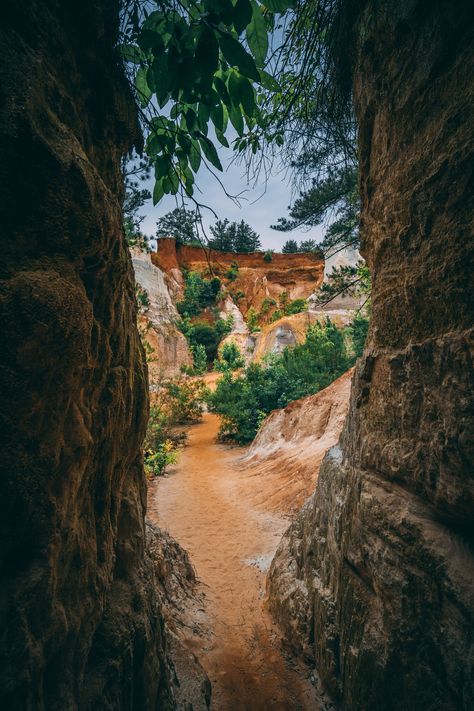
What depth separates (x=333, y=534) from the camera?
9.80 feet

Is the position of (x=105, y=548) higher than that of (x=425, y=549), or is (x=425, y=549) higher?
(x=105, y=548)

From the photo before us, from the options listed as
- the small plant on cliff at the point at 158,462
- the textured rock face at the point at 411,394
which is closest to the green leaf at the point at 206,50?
the textured rock face at the point at 411,394

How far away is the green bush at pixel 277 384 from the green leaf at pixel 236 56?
12.1m

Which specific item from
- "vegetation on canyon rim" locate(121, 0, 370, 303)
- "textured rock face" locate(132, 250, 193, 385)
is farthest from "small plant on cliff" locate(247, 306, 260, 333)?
"vegetation on canyon rim" locate(121, 0, 370, 303)

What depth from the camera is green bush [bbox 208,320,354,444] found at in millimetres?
A: 13023

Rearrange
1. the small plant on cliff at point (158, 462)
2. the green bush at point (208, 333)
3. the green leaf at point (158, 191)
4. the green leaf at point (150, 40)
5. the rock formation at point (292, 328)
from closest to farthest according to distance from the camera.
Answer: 1. the green leaf at point (150, 40)
2. the green leaf at point (158, 191)
3. the small plant on cliff at point (158, 462)
4. the rock formation at point (292, 328)
5. the green bush at point (208, 333)

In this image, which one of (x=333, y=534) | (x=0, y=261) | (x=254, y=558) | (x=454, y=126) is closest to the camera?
(x=0, y=261)

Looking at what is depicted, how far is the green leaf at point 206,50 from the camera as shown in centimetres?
89

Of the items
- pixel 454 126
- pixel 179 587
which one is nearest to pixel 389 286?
pixel 454 126

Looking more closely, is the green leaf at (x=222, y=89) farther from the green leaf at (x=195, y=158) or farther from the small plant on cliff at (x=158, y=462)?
the small plant on cliff at (x=158, y=462)

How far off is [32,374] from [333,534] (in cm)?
287

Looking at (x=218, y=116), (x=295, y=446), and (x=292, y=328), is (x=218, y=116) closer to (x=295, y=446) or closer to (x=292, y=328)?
(x=295, y=446)

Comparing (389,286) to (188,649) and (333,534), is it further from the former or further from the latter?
(188,649)

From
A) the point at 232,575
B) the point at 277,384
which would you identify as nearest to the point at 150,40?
the point at 232,575
